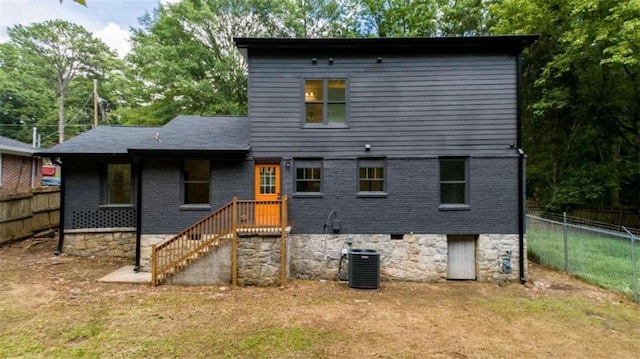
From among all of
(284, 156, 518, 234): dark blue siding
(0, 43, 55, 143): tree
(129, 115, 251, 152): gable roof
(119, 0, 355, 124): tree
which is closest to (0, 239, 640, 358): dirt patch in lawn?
(284, 156, 518, 234): dark blue siding

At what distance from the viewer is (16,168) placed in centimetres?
1312

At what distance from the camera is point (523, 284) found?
8.27m

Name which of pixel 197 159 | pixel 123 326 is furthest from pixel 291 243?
pixel 123 326

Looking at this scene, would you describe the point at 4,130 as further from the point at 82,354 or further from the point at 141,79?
the point at 82,354

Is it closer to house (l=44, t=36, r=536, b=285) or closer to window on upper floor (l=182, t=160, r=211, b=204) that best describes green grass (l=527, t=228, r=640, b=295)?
house (l=44, t=36, r=536, b=285)

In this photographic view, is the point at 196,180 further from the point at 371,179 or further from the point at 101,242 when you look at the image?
the point at 371,179

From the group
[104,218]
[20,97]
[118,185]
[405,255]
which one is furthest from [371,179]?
[20,97]

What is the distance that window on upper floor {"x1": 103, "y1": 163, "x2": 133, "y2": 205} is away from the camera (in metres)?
9.59

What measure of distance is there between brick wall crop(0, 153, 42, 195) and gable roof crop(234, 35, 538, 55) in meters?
11.6

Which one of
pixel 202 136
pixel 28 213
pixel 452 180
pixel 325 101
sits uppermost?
pixel 325 101

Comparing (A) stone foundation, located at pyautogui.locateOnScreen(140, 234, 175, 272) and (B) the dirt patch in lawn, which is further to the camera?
(A) stone foundation, located at pyautogui.locateOnScreen(140, 234, 175, 272)

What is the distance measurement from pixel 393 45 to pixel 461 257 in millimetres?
A: 6267

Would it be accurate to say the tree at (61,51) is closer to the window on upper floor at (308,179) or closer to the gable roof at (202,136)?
the gable roof at (202,136)

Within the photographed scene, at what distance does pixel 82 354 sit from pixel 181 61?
57.0 ft
